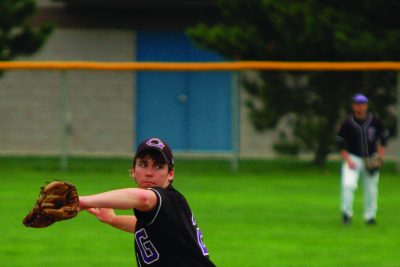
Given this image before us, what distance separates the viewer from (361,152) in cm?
1631

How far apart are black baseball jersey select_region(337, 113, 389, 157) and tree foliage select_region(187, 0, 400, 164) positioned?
7579 mm

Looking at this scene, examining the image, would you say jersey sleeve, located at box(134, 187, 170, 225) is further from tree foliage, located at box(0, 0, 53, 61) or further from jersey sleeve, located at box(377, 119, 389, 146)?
tree foliage, located at box(0, 0, 53, 61)

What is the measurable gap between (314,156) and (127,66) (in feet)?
13.8

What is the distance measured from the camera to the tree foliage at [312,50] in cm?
2416

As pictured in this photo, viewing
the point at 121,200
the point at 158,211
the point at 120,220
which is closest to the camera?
the point at 121,200

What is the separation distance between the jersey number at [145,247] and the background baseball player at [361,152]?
9897 millimetres

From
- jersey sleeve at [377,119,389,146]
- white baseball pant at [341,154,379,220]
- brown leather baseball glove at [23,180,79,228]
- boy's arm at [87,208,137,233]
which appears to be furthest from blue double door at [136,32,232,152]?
brown leather baseball glove at [23,180,79,228]

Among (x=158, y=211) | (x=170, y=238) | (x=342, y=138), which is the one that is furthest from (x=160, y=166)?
(x=342, y=138)

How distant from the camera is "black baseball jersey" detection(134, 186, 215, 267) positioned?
626cm

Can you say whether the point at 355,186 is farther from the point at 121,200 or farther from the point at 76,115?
the point at 121,200

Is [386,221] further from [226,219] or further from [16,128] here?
[16,128]

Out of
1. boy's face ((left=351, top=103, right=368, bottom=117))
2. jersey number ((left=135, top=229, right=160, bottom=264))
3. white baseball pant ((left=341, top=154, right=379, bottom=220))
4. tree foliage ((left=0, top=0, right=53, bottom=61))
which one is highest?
tree foliage ((left=0, top=0, right=53, bottom=61))

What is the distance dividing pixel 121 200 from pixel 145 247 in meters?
0.74

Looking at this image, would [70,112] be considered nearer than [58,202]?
No
